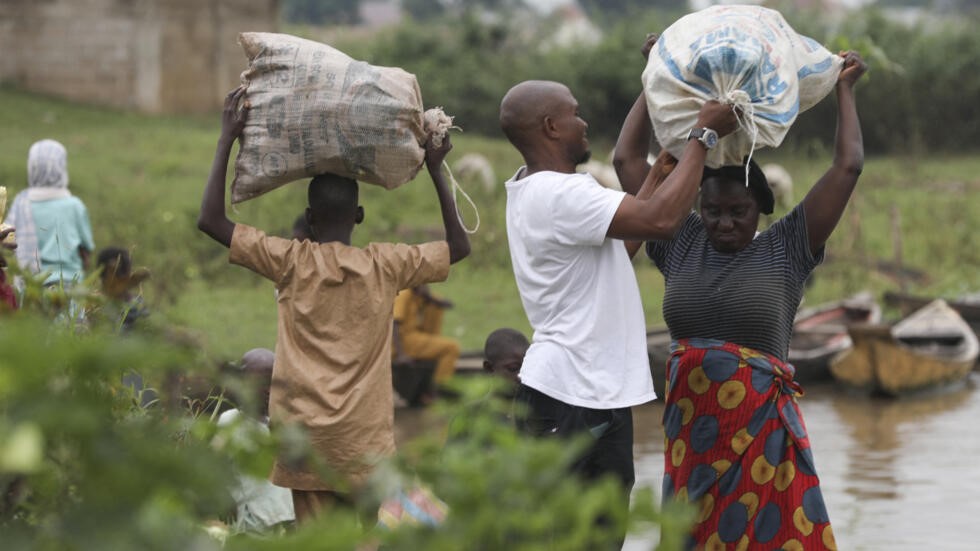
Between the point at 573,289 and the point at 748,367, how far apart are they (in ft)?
1.78

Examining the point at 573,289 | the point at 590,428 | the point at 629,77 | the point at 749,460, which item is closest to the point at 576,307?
the point at 573,289

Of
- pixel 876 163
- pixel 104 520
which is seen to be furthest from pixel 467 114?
pixel 104 520

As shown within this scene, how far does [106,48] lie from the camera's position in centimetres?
2338

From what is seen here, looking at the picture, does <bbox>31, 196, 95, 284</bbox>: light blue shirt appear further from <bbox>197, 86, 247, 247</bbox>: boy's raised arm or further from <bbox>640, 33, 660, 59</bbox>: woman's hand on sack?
<bbox>640, 33, 660, 59</bbox>: woman's hand on sack

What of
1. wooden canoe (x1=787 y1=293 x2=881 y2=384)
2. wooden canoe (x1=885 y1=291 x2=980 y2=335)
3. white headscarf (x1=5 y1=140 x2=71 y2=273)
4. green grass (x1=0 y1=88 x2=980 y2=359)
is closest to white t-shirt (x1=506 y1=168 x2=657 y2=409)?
white headscarf (x1=5 y1=140 x2=71 y2=273)

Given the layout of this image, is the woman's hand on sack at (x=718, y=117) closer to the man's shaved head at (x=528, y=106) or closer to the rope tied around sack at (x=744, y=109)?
the rope tied around sack at (x=744, y=109)

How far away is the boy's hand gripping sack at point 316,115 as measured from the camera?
14.3 feet

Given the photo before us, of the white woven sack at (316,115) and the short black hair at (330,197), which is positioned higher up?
the white woven sack at (316,115)

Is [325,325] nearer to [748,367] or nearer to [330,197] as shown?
[330,197]

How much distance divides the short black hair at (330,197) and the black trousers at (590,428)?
80 centimetres

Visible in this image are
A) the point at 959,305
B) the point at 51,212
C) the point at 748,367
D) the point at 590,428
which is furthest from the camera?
the point at 959,305

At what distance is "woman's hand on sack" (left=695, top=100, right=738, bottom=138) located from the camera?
12.7ft

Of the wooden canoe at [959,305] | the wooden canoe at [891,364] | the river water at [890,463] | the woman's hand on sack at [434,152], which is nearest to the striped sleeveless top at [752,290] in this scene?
the woman's hand on sack at [434,152]

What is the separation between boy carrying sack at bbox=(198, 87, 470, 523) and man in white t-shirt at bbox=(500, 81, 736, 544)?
19.7 inches
